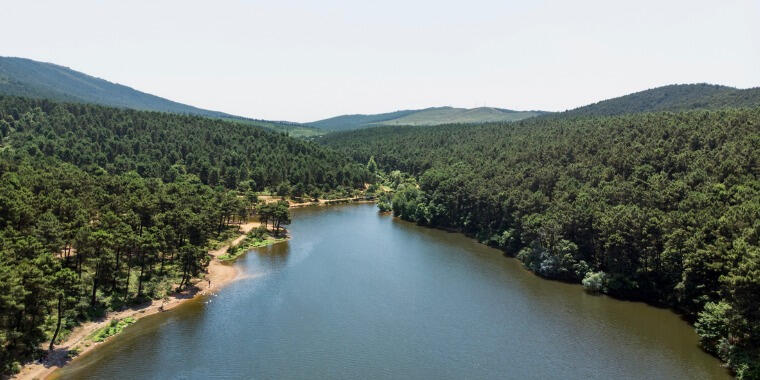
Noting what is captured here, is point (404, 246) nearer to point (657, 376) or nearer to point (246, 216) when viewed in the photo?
point (246, 216)

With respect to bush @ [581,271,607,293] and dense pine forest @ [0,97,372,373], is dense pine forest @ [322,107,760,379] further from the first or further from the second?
dense pine forest @ [0,97,372,373]

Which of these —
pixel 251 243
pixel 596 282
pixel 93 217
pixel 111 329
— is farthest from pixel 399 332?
pixel 93 217

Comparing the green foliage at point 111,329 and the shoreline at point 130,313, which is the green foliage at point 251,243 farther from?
the green foliage at point 111,329

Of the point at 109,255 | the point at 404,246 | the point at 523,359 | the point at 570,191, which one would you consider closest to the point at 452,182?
the point at 404,246

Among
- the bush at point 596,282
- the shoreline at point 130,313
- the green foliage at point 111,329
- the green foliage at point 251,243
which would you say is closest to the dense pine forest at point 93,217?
the shoreline at point 130,313

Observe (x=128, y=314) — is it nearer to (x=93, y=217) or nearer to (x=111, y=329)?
(x=111, y=329)
